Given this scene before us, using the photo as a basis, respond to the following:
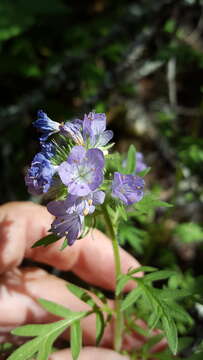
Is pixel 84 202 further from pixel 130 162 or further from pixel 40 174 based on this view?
pixel 130 162

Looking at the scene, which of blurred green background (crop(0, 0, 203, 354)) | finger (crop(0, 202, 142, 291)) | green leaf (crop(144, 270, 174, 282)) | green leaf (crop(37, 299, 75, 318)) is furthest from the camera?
blurred green background (crop(0, 0, 203, 354))

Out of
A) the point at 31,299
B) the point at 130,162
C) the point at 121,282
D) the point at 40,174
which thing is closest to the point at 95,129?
the point at 40,174

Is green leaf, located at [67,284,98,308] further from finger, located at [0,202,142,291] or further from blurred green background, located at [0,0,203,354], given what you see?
blurred green background, located at [0,0,203,354]

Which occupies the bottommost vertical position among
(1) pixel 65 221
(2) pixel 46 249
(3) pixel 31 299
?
(3) pixel 31 299

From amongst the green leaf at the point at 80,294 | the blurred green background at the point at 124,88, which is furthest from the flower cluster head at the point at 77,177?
the blurred green background at the point at 124,88

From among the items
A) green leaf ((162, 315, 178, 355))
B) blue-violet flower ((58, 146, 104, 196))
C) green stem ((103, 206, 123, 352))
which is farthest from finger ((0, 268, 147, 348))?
blue-violet flower ((58, 146, 104, 196))

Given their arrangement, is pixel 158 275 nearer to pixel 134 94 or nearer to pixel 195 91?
pixel 134 94

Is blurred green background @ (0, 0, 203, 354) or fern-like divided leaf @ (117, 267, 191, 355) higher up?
blurred green background @ (0, 0, 203, 354)

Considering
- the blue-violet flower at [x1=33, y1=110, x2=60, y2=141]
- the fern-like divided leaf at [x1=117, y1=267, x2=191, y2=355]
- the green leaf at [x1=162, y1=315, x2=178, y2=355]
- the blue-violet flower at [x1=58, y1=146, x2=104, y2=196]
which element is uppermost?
the blue-violet flower at [x1=33, y1=110, x2=60, y2=141]
